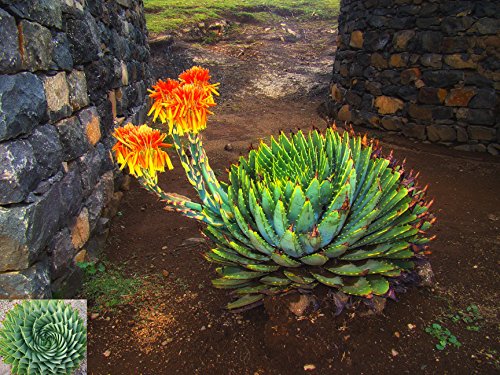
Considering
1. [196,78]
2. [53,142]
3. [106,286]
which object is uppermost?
[196,78]

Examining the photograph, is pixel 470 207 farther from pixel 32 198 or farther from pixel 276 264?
pixel 32 198

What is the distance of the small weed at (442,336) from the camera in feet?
6.29

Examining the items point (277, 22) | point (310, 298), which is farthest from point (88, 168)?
point (277, 22)

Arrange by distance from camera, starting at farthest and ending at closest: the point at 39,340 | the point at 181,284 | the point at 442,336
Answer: the point at 181,284 → the point at 442,336 → the point at 39,340

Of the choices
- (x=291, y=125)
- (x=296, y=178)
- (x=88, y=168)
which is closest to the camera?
(x=296, y=178)

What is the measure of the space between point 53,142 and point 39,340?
1128 mm

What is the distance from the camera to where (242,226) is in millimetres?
1980

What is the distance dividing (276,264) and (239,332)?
1.40ft

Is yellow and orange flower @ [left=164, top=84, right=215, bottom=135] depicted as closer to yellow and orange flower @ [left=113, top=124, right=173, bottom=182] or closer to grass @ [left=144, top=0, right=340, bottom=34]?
yellow and orange flower @ [left=113, top=124, right=173, bottom=182]

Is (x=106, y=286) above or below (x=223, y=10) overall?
below

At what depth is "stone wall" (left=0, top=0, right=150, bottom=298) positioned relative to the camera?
1902mm

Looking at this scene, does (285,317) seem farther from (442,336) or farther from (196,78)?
(196,78)

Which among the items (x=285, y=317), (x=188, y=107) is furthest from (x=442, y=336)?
(x=188, y=107)

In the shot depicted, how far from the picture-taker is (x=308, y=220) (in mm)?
1860
